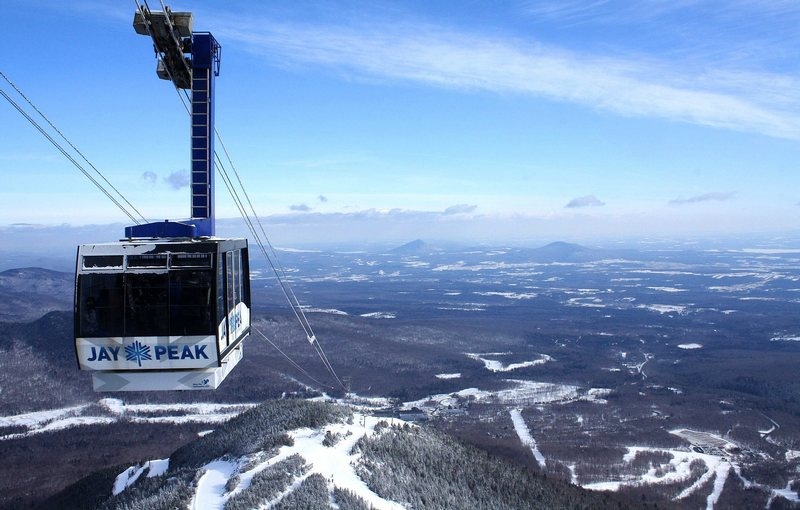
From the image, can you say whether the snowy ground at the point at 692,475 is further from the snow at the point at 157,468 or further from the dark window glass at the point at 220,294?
the dark window glass at the point at 220,294

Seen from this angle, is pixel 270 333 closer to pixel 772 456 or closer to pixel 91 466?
pixel 91 466

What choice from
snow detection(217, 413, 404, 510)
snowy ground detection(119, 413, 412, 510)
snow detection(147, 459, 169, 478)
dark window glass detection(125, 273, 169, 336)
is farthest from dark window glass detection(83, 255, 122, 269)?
snow detection(147, 459, 169, 478)

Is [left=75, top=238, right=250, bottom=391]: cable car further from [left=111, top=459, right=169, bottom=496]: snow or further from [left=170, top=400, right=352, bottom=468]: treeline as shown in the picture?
[left=111, top=459, right=169, bottom=496]: snow

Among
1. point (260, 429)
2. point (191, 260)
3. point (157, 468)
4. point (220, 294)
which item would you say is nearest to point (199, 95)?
point (191, 260)

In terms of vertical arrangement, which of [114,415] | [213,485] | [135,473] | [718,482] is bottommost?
[114,415]

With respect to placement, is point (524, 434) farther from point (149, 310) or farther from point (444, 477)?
point (149, 310)

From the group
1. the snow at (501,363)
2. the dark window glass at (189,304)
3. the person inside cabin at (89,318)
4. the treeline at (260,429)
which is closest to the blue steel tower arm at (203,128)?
the dark window glass at (189,304)
